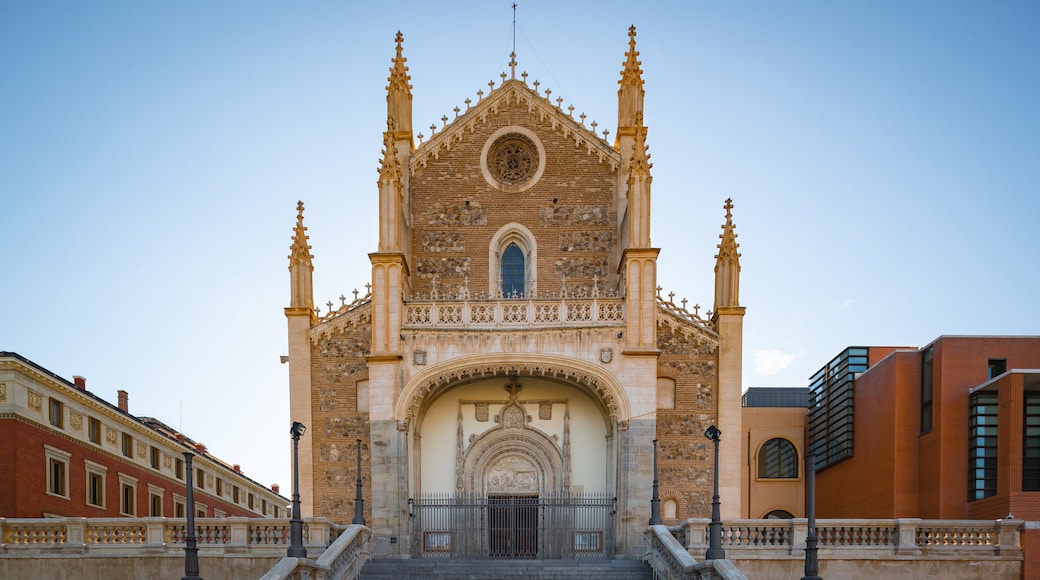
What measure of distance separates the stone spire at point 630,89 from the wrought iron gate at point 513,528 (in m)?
11.9

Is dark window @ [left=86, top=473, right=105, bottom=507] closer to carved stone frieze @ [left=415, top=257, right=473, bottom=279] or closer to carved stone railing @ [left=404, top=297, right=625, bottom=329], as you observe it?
carved stone frieze @ [left=415, top=257, right=473, bottom=279]

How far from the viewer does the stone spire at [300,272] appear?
2770 cm

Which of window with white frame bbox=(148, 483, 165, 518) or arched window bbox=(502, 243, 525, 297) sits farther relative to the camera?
window with white frame bbox=(148, 483, 165, 518)

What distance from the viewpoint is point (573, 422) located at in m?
27.2

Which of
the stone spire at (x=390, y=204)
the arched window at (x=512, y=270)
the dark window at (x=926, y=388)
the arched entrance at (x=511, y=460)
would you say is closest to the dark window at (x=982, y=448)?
the dark window at (x=926, y=388)

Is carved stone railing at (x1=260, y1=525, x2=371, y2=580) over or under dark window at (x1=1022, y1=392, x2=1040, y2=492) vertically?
under

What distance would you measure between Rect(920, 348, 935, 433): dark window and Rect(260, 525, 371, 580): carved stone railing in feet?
53.7

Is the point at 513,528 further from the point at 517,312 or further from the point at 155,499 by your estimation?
the point at 155,499

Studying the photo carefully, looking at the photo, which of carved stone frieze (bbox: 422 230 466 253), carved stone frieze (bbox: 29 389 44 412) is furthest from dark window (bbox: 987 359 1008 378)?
carved stone frieze (bbox: 29 389 44 412)

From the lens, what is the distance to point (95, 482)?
3756cm

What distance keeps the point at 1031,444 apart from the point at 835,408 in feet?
33.0

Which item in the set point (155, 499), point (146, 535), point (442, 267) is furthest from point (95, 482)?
point (146, 535)

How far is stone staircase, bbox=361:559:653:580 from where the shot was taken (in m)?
20.7

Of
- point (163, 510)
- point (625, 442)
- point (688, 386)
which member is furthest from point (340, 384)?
point (163, 510)
